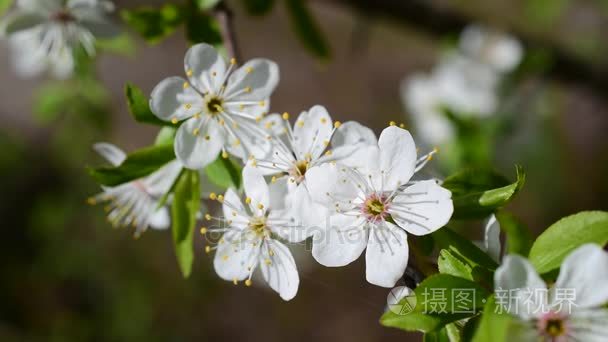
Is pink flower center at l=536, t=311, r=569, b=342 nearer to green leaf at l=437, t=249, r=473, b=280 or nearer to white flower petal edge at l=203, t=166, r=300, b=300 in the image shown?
green leaf at l=437, t=249, r=473, b=280

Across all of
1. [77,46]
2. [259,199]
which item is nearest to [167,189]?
[259,199]

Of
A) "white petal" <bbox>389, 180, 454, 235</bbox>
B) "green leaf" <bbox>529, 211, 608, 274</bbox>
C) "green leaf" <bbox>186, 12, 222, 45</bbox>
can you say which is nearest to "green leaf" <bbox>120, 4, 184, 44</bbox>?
"green leaf" <bbox>186, 12, 222, 45</bbox>

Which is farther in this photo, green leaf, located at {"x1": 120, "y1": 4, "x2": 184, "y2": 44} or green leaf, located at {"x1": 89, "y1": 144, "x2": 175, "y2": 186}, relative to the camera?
green leaf, located at {"x1": 120, "y1": 4, "x2": 184, "y2": 44}

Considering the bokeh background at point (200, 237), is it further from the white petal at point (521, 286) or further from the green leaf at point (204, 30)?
the white petal at point (521, 286)

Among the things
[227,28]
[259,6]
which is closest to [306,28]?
[259,6]

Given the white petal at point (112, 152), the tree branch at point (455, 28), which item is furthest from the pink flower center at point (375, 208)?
the tree branch at point (455, 28)

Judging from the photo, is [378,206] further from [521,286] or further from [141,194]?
[141,194]
